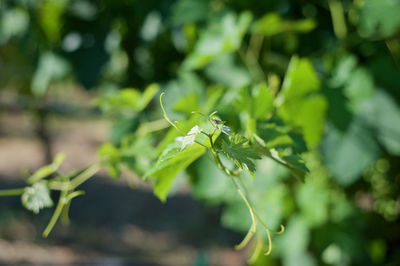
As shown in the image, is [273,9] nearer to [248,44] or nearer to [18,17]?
[248,44]

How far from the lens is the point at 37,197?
42 cm

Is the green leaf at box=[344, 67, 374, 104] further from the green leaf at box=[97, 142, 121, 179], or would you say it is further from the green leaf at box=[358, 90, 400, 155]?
the green leaf at box=[97, 142, 121, 179]

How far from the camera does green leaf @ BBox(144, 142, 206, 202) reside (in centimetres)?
31

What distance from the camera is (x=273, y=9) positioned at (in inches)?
31.0

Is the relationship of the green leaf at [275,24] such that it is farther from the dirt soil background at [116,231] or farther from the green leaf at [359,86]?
the dirt soil background at [116,231]

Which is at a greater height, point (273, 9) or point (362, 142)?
point (273, 9)

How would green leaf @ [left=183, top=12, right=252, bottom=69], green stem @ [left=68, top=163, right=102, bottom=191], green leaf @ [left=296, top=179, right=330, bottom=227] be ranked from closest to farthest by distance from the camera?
green stem @ [left=68, top=163, right=102, bottom=191]
green leaf @ [left=183, top=12, right=252, bottom=69]
green leaf @ [left=296, top=179, right=330, bottom=227]

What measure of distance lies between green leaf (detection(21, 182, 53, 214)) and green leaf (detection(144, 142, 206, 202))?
0.38ft

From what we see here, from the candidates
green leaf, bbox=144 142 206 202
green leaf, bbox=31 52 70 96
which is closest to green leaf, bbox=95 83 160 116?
green leaf, bbox=144 142 206 202

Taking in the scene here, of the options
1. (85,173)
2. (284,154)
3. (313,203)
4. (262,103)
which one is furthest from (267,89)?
(313,203)

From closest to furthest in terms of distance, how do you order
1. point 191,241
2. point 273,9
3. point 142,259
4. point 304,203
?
point 273,9, point 304,203, point 142,259, point 191,241

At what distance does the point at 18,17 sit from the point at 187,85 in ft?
2.00

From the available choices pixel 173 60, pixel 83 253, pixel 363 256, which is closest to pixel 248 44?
pixel 173 60

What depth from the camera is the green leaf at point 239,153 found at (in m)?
0.27
